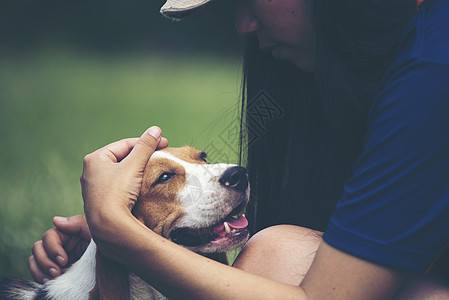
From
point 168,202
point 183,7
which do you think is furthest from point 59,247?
point 183,7

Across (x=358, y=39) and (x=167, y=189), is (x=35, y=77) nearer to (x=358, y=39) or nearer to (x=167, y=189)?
(x=167, y=189)

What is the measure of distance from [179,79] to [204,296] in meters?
2.49

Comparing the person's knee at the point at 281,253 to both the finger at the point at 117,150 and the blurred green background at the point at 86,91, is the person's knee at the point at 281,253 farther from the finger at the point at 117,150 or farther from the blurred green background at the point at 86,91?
the blurred green background at the point at 86,91

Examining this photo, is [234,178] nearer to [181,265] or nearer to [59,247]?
[181,265]

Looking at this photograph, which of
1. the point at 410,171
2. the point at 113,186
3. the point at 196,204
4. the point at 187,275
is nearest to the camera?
the point at 410,171

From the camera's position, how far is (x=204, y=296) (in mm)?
1221

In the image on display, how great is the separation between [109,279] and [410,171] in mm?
965

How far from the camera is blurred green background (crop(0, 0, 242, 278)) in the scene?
270 cm

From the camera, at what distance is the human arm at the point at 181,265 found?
112cm

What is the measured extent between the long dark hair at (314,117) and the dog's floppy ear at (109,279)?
2.18 ft

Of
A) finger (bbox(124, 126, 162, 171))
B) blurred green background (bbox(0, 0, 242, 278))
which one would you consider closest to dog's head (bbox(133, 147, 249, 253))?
finger (bbox(124, 126, 162, 171))

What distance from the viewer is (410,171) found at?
108 centimetres

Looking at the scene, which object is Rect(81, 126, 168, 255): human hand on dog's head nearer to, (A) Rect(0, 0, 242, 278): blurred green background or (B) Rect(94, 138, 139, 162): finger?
(B) Rect(94, 138, 139, 162): finger

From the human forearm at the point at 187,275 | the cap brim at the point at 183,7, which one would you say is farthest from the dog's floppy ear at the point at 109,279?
the cap brim at the point at 183,7
